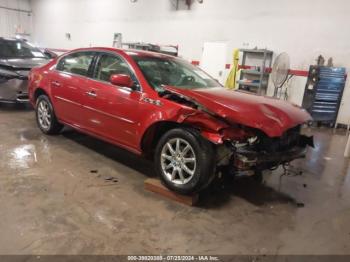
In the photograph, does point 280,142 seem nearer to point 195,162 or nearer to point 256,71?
point 195,162

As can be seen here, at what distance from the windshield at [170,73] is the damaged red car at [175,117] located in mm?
14

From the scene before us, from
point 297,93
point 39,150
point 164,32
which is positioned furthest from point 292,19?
point 39,150

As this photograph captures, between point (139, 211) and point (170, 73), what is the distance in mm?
1647

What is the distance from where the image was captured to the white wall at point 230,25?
6961 mm

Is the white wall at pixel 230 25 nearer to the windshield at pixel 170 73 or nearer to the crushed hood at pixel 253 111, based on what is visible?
the windshield at pixel 170 73

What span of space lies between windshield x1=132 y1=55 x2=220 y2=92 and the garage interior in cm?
78

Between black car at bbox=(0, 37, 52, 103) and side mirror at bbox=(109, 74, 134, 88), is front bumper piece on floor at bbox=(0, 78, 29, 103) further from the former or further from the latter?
side mirror at bbox=(109, 74, 134, 88)

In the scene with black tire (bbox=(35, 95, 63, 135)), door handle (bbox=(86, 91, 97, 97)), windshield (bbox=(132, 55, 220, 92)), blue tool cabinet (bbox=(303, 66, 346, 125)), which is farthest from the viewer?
blue tool cabinet (bbox=(303, 66, 346, 125))

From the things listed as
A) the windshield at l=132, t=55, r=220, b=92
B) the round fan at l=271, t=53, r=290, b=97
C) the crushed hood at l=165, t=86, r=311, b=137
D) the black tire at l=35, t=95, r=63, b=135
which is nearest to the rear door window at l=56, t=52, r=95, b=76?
the black tire at l=35, t=95, r=63, b=135

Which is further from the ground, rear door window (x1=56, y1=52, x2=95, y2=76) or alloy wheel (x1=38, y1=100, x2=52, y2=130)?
rear door window (x1=56, y1=52, x2=95, y2=76)

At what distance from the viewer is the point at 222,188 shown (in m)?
3.31

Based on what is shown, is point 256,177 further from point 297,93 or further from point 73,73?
point 297,93

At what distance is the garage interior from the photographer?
7.63 ft

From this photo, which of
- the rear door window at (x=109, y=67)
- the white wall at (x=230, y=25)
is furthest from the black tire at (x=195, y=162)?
the white wall at (x=230, y=25)
